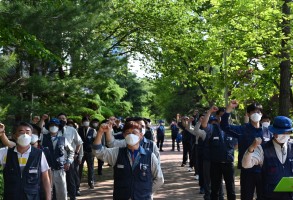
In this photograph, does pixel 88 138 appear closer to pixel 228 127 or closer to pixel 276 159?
pixel 228 127

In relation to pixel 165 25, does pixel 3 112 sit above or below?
below

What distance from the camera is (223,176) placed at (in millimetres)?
9203

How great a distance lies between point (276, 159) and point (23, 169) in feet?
9.90

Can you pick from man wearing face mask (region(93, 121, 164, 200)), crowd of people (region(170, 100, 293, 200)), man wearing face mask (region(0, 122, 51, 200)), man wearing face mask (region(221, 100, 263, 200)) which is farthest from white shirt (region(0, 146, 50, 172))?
man wearing face mask (region(221, 100, 263, 200))

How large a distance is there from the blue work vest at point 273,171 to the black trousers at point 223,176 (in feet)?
11.4

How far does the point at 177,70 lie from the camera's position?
22.3m

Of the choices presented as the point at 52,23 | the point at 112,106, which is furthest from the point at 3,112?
the point at 112,106

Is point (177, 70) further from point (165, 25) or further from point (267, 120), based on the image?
point (267, 120)

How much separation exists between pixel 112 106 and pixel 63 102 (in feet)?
43.1

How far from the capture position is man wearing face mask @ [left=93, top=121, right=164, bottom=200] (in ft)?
18.2

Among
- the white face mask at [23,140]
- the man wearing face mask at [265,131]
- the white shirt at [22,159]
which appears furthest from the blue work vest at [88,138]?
the white face mask at [23,140]

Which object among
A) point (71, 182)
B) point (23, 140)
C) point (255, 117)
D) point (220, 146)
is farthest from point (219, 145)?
point (23, 140)

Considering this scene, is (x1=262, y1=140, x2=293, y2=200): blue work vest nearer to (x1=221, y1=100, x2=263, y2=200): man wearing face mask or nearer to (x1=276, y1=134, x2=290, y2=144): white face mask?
(x1=276, y1=134, x2=290, y2=144): white face mask

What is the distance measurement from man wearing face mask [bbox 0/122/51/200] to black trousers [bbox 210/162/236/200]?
156 inches
